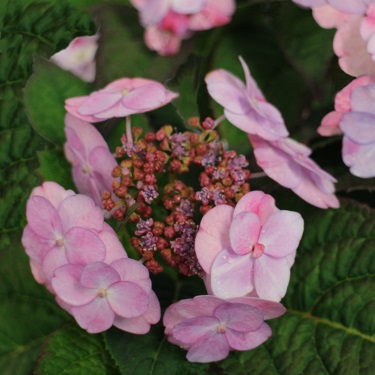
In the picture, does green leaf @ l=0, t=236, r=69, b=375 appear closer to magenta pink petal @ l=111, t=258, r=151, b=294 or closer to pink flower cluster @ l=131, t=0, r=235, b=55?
magenta pink petal @ l=111, t=258, r=151, b=294

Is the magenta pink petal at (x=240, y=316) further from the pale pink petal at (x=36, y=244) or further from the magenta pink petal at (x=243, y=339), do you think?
the pale pink petal at (x=36, y=244)

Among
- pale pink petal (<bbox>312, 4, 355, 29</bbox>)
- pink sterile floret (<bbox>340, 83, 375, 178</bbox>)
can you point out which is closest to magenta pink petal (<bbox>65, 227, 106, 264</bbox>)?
pink sterile floret (<bbox>340, 83, 375, 178</bbox>)

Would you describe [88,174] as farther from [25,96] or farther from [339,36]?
[339,36]

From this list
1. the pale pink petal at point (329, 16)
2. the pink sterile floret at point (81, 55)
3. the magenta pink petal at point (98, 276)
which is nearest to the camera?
the magenta pink petal at point (98, 276)

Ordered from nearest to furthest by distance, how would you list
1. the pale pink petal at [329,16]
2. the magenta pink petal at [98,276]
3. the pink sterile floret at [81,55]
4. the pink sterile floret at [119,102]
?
1. the magenta pink petal at [98,276]
2. the pink sterile floret at [119,102]
3. the pale pink petal at [329,16]
4. the pink sterile floret at [81,55]

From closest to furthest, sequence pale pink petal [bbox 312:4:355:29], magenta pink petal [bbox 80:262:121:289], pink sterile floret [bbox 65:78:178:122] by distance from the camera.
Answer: magenta pink petal [bbox 80:262:121:289], pink sterile floret [bbox 65:78:178:122], pale pink petal [bbox 312:4:355:29]

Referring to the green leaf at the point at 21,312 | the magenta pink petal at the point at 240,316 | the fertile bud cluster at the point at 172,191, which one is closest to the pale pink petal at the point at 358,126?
the fertile bud cluster at the point at 172,191
